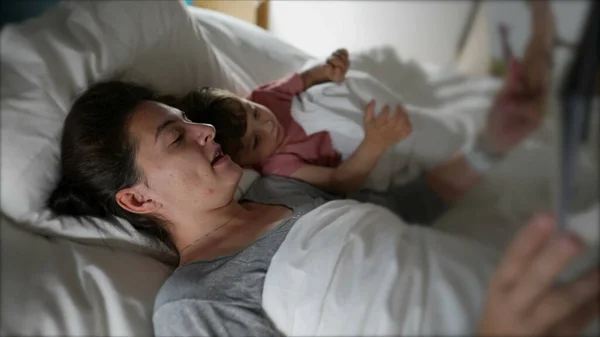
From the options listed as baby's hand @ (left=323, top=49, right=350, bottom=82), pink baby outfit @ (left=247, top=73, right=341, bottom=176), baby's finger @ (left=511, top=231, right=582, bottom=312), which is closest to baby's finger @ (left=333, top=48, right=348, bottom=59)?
baby's hand @ (left=323, top=49, right=350, bottom=82)

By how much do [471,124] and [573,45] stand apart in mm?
61

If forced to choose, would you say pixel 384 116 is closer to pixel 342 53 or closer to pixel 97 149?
pixel 342 53

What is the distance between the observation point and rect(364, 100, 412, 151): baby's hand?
337 mm

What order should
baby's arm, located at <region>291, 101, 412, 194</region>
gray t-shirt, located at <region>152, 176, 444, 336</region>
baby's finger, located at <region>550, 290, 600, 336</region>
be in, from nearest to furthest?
baby's finger, located at <region>550, 290, 600, 336</region>
baby's arm, located at <region>291, 101, 412, 194</region>
gray t-shirt, located at <region>152, 176, 444, 336</region>

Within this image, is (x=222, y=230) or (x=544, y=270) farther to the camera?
(x=222, y=230)

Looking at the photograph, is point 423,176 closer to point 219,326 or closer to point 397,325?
point 397,325

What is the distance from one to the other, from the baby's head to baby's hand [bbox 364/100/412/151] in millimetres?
209

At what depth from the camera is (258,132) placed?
1.89ft

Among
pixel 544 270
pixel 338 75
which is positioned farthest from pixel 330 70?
pixel 544 270

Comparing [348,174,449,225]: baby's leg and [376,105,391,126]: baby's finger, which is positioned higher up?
[376,105,391,126]: baby's finger

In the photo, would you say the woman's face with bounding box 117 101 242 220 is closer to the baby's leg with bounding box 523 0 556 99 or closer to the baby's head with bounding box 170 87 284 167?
the baby's head with bounding box 170 87 284 167

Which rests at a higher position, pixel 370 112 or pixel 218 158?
pixel 370 112

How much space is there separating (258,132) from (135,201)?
161mm

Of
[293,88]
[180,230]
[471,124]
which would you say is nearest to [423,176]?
[471,124]
